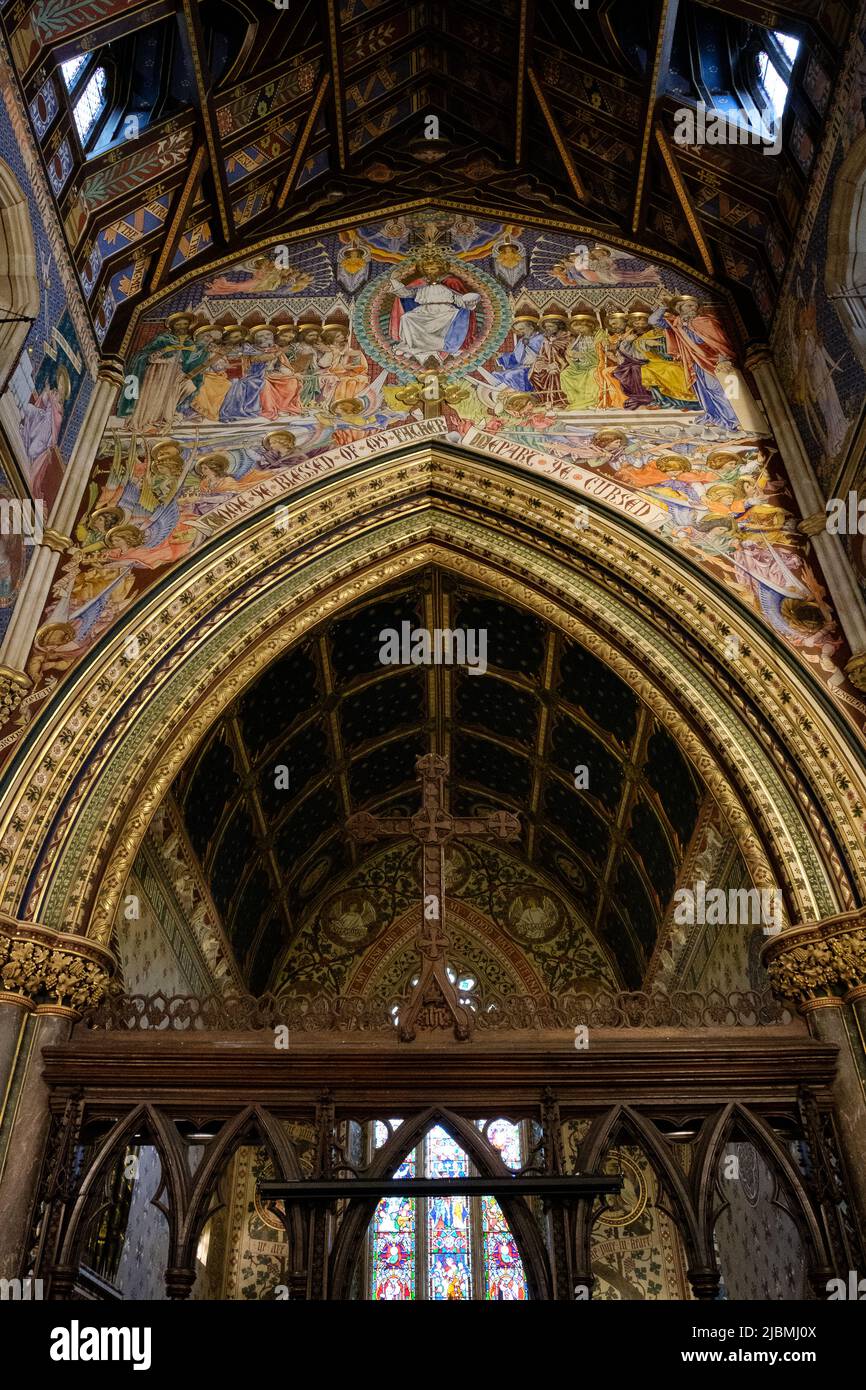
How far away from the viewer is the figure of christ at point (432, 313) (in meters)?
14.1

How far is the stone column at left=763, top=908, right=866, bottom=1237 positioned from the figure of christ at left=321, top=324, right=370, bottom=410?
24.6 ft

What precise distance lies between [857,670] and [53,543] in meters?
7.76

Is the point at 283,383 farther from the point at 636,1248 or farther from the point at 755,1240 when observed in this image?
the point at 636,1248

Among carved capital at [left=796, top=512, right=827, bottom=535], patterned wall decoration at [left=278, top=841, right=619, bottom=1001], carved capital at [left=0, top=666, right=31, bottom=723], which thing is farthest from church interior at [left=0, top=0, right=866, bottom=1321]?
patterned wall decoration at [left=278, top=841, right=619, bottom=1001]

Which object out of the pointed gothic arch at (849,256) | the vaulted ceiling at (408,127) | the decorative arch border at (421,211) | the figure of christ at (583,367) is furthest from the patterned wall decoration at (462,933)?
the pointed gothic arch at (849,256)

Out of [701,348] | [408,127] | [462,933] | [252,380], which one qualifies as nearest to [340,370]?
[252,380]

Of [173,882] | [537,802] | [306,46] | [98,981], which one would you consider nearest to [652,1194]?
[537,802]

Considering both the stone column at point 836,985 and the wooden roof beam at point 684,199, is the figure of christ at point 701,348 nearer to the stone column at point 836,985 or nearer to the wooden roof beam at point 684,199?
the wooden roof beam at point 684,199

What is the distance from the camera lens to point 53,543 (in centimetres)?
1202

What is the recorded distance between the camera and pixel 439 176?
15344 millimetres

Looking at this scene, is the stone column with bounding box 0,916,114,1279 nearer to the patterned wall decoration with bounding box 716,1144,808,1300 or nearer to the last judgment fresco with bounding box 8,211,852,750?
the last judgment fresco with bounding box 8,211,852,750
